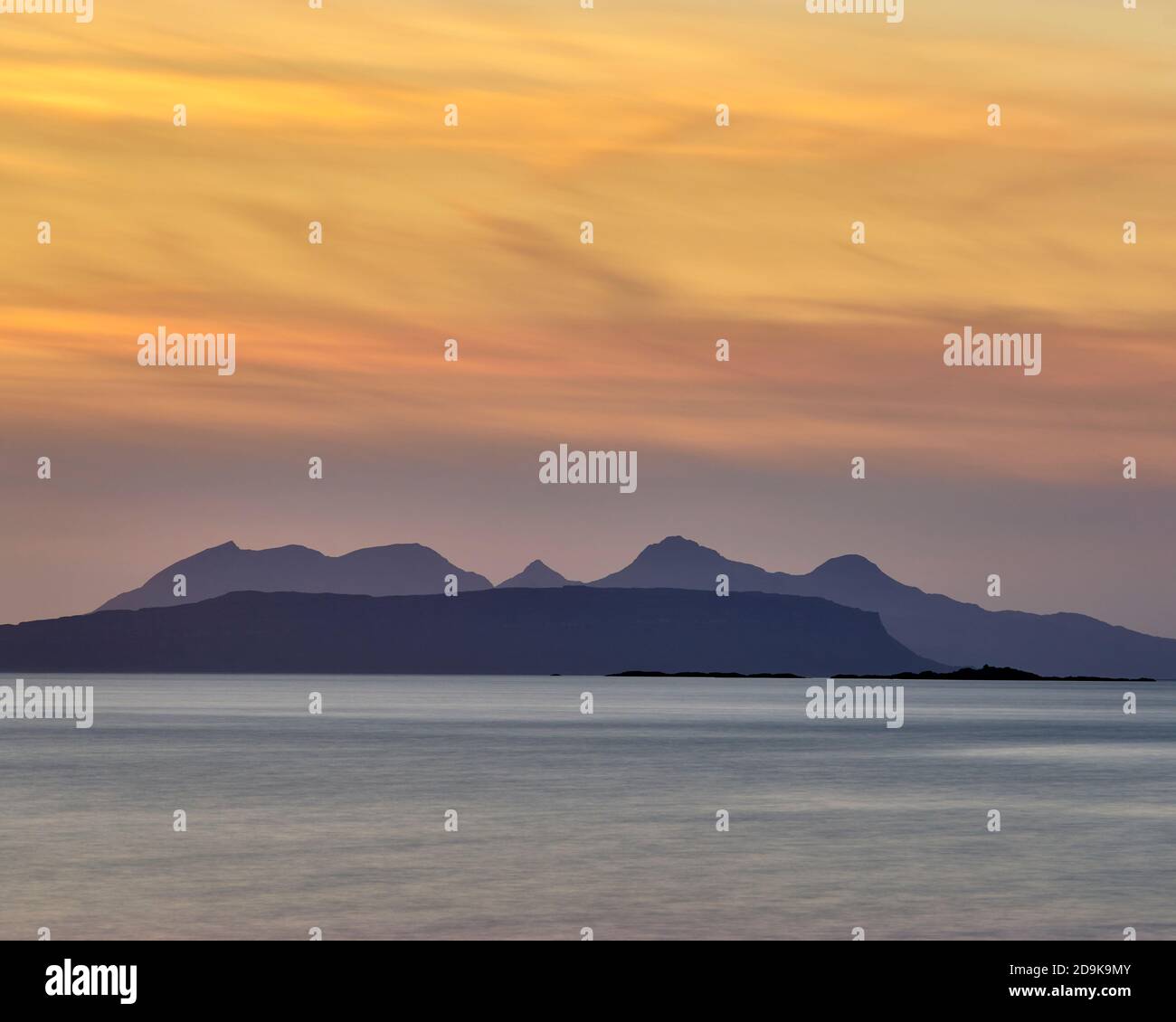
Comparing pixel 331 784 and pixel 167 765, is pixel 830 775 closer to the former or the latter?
pixel 331 784

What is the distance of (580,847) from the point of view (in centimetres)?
5403

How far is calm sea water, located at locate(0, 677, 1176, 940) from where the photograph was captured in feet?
129

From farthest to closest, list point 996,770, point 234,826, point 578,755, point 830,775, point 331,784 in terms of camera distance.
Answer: point 578,755, point 996,770, point 830,775, point 331,784, point 234,826

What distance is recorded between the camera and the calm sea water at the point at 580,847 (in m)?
39.4

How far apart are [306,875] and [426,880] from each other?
376 cm

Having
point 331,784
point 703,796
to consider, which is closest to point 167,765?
point 331,784

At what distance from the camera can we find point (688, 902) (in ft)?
135

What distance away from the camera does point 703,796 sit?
7469 cm
